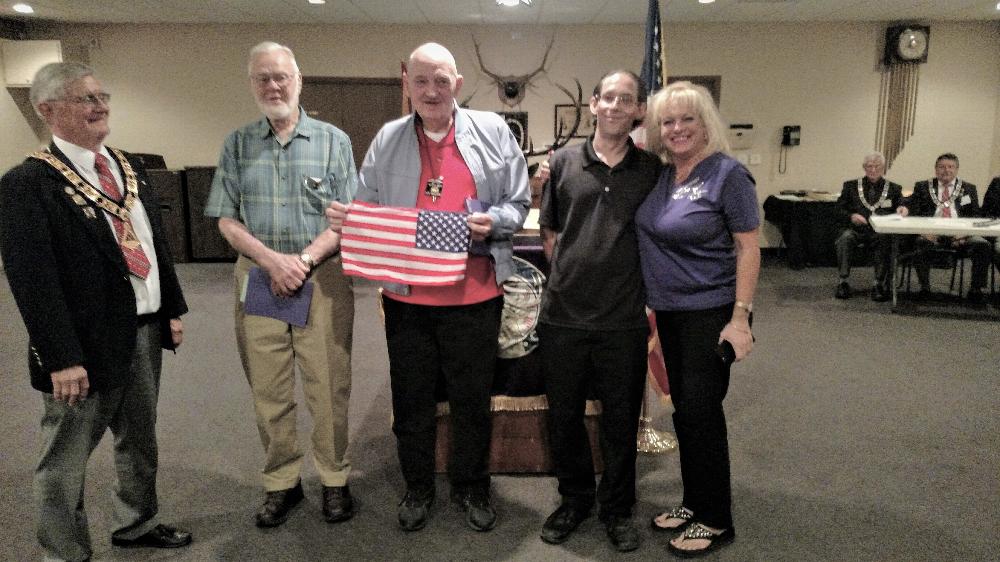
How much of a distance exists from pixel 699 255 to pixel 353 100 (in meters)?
6.91

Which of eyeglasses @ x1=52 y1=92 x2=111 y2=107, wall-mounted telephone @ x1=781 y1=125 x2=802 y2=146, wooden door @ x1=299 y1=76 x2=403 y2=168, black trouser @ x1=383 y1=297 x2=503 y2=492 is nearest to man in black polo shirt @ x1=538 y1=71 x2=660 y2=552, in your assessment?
black trouser @ x1=383 y1=297 x2=503 y2=492

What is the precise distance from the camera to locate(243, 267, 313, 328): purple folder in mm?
2318

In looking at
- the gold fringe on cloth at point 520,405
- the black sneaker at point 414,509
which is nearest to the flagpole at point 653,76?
the gold fringe on cloth at point 520,405

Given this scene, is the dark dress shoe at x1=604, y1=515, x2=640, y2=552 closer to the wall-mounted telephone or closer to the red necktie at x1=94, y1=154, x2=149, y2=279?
the red necktie at x1=94, y1=154, x2=149, y2=279

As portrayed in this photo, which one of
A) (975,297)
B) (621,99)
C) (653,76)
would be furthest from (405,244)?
(975,297)

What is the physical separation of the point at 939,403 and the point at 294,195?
3449mm

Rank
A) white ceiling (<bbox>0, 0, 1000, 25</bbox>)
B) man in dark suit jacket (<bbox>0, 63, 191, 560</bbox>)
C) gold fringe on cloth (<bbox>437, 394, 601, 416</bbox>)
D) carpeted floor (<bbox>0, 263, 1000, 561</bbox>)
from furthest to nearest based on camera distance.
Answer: white ceiling (<bbox>0, 0, 1000, 25</bbox>) < gold fringe on cloth (<bbox>437, 394, 601, 416</bbox>) < carpeted floor (<bbox>0, 263, 1000, 561</bbox>) < man in dark suit jacket (<bbox>0, 63, 191, 560</bbox>)

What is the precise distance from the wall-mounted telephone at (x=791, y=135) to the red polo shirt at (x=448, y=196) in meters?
6.87

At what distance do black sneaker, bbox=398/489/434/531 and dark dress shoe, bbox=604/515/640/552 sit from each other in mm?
651

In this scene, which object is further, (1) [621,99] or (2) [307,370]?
(2) [307,370]

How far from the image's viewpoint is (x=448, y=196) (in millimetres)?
2252

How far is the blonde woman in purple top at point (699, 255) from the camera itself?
80.4 inches

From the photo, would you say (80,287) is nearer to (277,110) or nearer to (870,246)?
(277,110)

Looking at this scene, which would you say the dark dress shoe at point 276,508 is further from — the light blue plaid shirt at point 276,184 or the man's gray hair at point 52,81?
the man's gray hair at point 52,81
